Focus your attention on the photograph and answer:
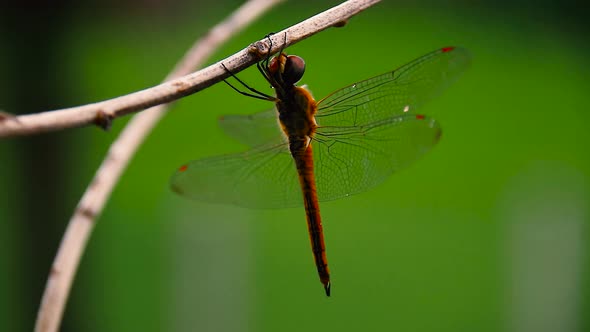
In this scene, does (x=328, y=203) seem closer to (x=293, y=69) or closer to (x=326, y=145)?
(x=326, y=145)

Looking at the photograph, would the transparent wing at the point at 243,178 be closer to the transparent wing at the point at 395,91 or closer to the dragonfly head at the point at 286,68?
the transparent wing at the point at 395,91

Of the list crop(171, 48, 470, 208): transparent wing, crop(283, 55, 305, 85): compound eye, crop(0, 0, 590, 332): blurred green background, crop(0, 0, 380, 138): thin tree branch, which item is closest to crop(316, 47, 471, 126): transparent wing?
crop(171, 48, 470, 208): transparent wing

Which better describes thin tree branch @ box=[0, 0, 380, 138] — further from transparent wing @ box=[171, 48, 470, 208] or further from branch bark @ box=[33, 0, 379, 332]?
transparent wing @ box=[171, 48, 470, 208]

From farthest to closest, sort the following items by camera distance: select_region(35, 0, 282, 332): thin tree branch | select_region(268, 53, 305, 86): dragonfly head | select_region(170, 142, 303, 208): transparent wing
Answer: select_region(170, 142, 303, 208): transparent wing → select_region(268, 53, 305, 86): dragonfly head → select_region(35, 0, 282, 332): thin tree branch

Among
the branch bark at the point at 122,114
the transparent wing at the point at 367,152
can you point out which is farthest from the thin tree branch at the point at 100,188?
the transparent wing at the point at 367,152

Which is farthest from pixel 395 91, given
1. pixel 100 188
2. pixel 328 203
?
pixel 328 203

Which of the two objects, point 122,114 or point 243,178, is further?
point 243,178
